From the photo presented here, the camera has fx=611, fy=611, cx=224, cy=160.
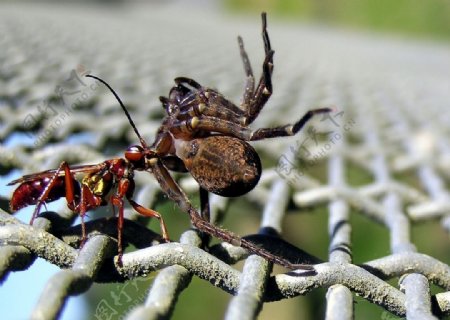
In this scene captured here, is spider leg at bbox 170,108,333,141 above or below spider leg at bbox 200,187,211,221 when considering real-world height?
above

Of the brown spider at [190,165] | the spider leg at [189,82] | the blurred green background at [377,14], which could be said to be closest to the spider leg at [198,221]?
the brown spider at [190,165]

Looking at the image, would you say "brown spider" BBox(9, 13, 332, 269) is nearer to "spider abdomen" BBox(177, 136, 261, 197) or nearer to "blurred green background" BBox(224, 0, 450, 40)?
"spider abdomen" BBox(177, 136, 261, 197)

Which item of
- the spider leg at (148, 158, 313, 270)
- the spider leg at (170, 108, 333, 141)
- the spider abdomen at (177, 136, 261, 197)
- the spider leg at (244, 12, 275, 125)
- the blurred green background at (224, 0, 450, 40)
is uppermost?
the blurred green background at (224, 0, 450, 40)

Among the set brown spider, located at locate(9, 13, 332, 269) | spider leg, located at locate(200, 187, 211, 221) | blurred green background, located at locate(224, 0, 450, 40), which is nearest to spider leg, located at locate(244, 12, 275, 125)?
brown spider, located at locate(9, 13, 332, 269)

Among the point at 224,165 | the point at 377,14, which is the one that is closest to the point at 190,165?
the point at 224,165

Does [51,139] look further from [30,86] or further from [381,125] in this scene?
[381,125]

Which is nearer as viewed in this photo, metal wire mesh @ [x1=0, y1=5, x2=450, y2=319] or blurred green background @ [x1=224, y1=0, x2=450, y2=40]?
metal wire mesh @ [x1=0, y1=5, x2=450, y2=319]

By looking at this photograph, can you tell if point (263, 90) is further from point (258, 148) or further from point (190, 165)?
point (258, 148)
